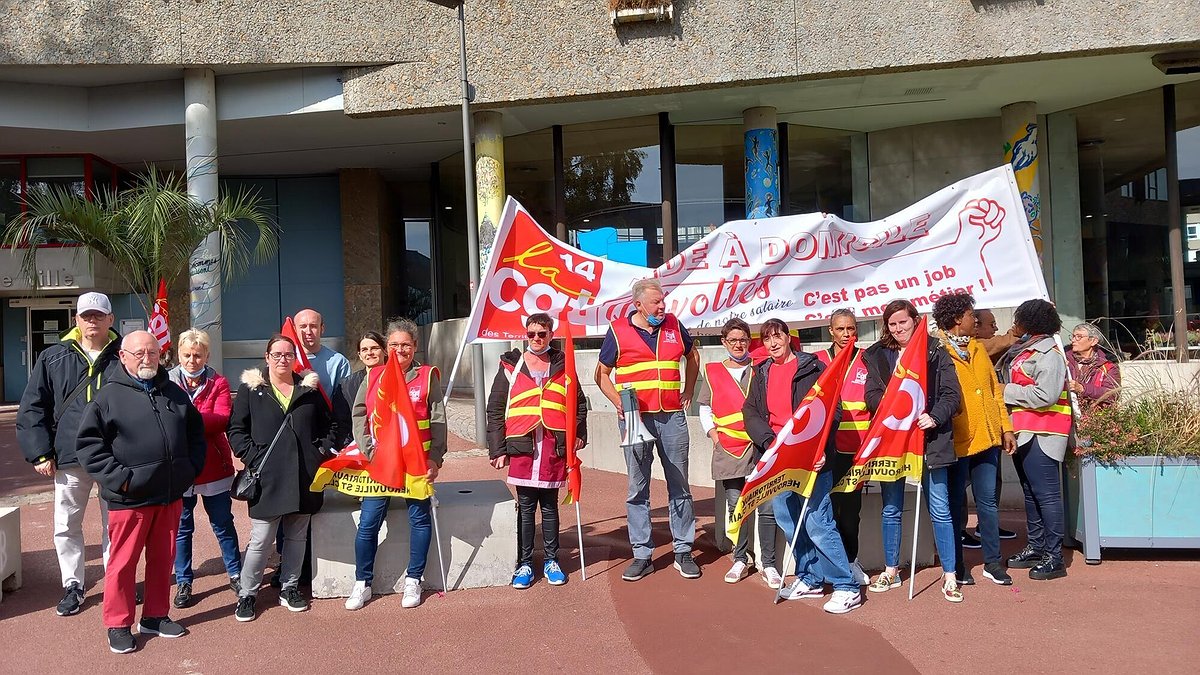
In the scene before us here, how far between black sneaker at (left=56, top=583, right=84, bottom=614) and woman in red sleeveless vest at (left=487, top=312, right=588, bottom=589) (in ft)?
8.65

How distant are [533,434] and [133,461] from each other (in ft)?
7.78

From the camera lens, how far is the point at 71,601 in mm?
5719

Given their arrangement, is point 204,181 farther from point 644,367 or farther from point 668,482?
point 668,482

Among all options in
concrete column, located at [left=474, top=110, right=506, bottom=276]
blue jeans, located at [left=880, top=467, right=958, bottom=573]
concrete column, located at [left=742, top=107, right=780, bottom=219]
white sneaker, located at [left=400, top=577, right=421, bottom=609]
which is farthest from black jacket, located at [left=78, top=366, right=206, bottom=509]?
concrete column, located at [left=742, top=107, right=780, bottom=219]

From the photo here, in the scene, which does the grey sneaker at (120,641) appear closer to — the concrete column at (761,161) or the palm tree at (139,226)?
the palm tree at (139,226)

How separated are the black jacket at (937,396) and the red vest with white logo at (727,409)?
0.87 meters

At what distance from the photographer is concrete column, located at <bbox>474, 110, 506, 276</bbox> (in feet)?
44.3

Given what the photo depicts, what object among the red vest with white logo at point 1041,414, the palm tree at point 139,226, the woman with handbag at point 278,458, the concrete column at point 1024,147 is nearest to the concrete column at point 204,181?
the palm tree at point 139,226

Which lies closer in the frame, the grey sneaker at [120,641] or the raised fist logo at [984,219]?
the grey sneaker at [120,641]

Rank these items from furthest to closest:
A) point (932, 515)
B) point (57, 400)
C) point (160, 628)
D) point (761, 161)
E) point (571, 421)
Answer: point (761, 161) → point (571, 421) → point (932, 515) → point (57, 400) → point (160, 628)

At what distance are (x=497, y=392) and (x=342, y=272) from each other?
14600 mm

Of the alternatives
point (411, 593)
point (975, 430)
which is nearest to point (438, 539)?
point (411, 593)

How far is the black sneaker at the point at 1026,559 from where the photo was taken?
6285mm

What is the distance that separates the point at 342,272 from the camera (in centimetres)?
1992
